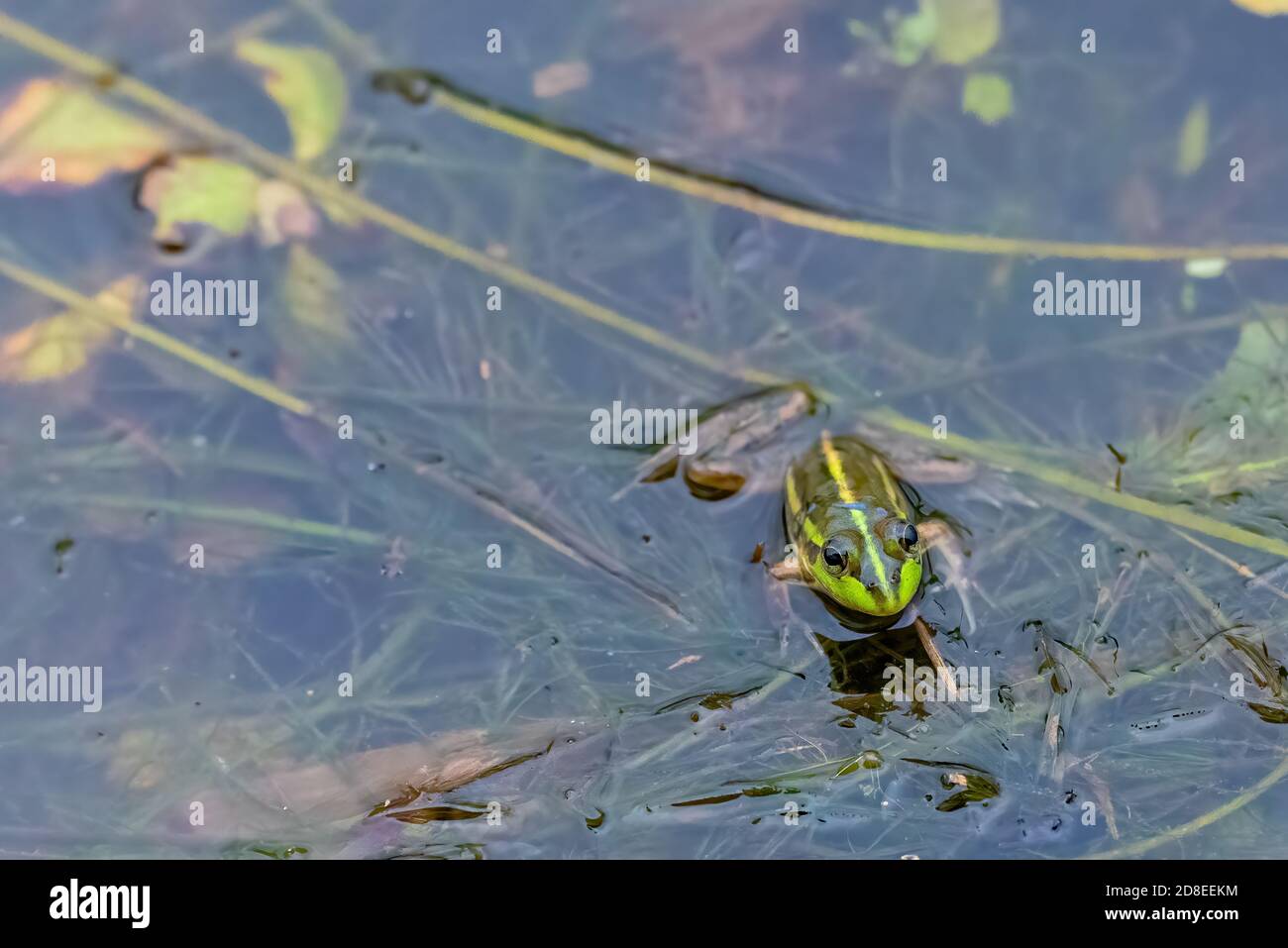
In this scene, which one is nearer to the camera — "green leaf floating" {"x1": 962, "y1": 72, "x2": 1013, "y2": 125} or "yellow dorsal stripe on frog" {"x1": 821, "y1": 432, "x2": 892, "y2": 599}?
"yellow dorsal stripe on frog" {"x1": 821, "y1": 432, "x2": 892, "y2": 599}

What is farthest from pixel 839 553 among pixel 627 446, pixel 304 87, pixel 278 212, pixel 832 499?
pixel 304 87

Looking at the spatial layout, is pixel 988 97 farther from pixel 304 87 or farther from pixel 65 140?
pixel 65 140

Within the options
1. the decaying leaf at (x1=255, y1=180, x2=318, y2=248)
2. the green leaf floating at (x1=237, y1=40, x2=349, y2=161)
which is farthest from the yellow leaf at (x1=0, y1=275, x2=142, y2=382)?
the green leaf floating at (x1=237, y1=40, x2=349, y2=161)

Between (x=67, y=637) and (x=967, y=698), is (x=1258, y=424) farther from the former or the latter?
(x=67, y=637)

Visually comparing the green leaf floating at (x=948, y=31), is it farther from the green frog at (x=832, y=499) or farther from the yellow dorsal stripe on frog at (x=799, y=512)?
the yellow dorsal stripe on frog at (x=799, y=512)

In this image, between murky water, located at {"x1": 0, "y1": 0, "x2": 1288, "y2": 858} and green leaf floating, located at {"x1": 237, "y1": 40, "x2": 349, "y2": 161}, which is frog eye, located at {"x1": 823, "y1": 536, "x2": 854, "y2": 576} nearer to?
murky water, located at {"x1": 0, "y1": 0, "x2": 1288, "y2": 858}

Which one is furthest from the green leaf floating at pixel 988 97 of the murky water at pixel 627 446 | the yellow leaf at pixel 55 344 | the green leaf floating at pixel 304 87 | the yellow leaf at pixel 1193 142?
the yellow leaf at pixel 55 344

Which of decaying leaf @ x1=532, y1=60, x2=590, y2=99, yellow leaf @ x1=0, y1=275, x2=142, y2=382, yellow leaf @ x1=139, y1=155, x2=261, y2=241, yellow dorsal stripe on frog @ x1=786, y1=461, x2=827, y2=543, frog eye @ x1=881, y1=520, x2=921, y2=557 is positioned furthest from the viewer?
decaying leaf @ x1=532, y1=60, x2=590, y2=99
